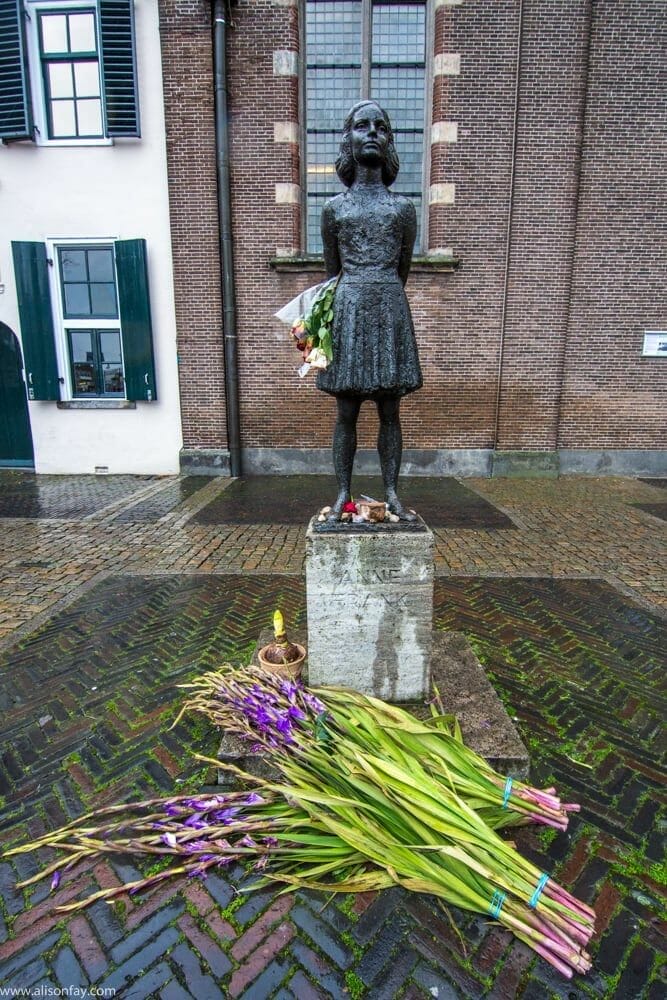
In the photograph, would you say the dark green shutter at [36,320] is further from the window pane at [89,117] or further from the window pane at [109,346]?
the window pane at [89,117]

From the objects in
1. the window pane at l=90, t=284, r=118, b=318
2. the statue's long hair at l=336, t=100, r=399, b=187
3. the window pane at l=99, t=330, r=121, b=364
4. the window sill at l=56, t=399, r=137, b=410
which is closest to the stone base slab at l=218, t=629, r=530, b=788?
the statue's long hair at l=336, t=100, r=399, b=187

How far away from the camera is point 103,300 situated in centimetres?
972

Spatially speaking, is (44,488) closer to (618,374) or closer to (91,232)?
(91,232)

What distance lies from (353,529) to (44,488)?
319 inches

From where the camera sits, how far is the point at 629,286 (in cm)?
934

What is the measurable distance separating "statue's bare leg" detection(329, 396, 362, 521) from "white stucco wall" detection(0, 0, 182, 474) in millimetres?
7443

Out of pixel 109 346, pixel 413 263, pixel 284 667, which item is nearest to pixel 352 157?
pixel 284 667

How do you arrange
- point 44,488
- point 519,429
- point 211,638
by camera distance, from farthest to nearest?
1. point 519,429
2. point 44,488
3. point 211,638

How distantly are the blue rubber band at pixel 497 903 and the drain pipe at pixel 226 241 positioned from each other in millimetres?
8536

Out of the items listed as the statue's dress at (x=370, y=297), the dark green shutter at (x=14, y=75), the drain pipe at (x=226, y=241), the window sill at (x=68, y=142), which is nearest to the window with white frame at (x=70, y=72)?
the window sill at (x=68, y=142)

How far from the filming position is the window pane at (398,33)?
9.06 m

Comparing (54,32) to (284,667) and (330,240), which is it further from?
(284,667)

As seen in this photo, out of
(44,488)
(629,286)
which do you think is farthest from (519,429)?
(44,488)

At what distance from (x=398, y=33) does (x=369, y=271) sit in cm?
927
